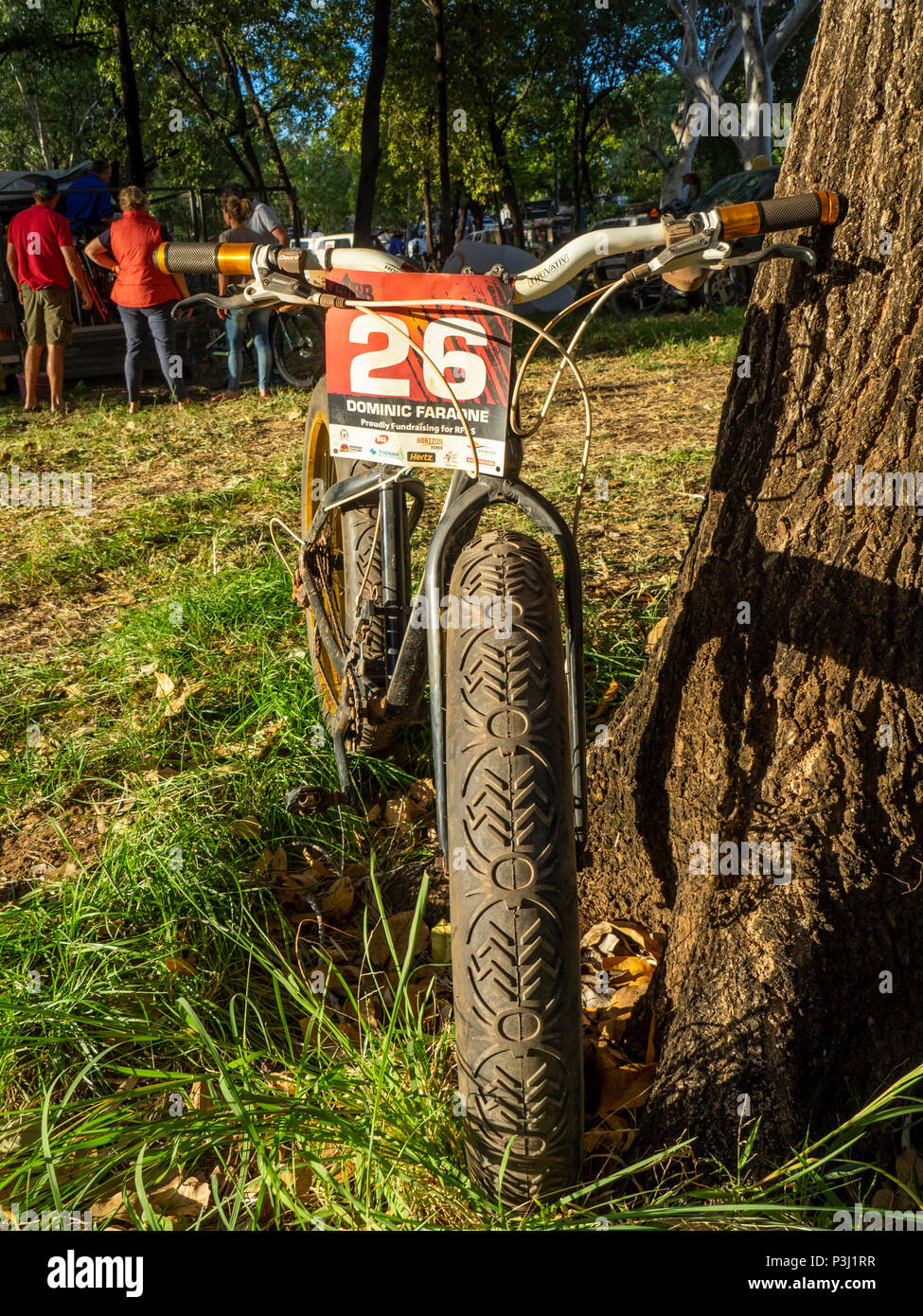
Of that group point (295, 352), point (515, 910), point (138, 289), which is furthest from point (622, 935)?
point (295, 352)

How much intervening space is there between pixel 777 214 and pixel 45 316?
9046mm

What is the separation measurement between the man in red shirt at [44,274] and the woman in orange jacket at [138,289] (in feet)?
1.52

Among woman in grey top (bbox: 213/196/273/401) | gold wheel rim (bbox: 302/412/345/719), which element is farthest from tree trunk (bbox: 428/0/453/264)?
gold wheel rim (bbox: 302/412/345/719)

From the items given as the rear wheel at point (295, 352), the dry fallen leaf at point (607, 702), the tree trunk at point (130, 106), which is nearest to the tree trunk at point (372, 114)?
the rear wheel at point (295, 352)

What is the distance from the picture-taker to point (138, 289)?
351 inches

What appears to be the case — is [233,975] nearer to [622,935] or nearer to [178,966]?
[178,966]

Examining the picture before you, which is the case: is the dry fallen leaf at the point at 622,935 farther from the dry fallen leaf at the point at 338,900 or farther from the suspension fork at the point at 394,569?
the suspension fork at the point at 394,569

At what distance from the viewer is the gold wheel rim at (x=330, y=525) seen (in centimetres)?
319

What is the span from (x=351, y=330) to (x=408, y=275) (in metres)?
Result: 0.19

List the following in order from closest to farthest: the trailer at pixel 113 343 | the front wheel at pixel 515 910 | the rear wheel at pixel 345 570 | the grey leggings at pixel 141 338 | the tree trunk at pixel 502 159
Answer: the front wheel at pixel 515 910, the rear wheel at pixel 345 570, the grey leggings at pixel 141 338, the trailer at pixel 113 343, the tree trunk at pixel 502 159

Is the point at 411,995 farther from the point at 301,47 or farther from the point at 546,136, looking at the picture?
the point at 546,136

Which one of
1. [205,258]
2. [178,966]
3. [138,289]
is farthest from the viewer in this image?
[138,289]

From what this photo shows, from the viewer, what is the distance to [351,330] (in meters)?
2.04

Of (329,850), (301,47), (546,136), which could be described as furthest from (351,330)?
(546,136)
